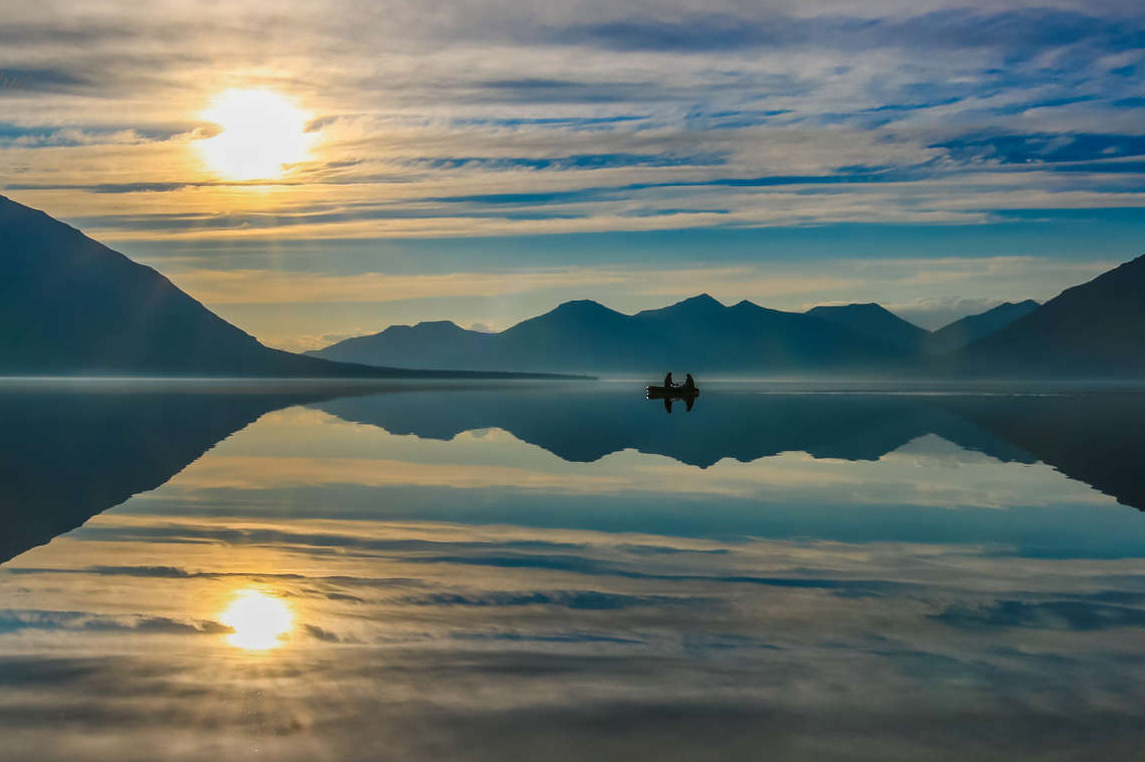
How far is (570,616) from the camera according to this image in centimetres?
1537

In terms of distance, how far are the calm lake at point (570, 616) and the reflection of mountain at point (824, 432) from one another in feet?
25.3

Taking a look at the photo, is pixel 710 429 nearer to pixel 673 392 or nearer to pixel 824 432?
pixel 824 432

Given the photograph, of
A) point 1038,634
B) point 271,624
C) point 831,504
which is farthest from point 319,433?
point 1038,634

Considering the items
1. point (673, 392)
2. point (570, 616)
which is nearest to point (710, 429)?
point (570, 616)

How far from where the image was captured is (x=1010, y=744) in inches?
416

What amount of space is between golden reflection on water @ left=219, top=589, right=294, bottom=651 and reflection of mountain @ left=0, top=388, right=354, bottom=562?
622 centimetres

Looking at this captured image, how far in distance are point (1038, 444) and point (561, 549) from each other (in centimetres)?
3535

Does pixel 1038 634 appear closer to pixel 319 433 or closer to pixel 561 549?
pixel 561 549

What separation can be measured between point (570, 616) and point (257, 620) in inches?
170

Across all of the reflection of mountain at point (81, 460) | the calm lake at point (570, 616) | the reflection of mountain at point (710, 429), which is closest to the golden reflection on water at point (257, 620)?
the calm lake at point (570, 616)

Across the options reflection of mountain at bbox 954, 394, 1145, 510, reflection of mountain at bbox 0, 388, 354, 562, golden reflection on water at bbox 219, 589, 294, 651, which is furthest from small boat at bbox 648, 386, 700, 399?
golden reflection on water at bbox 219, 589, 294, 651

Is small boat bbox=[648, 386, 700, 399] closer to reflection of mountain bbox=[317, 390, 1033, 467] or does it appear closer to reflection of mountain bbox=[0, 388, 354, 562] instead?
reflection of mountain bbox=[317, 390, 1033, 467]

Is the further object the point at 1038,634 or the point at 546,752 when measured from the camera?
the point at 1038,634

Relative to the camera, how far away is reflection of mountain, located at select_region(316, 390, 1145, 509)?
42.4 m
